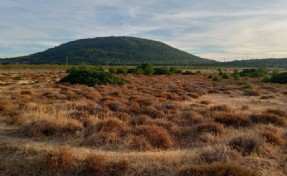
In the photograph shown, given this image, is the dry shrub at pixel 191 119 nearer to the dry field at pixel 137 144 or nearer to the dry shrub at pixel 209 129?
the dry field at pixel 137 144

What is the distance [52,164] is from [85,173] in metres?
0.86

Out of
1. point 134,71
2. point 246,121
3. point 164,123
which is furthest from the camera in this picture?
point 134,71

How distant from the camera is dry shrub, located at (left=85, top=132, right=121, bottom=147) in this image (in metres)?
11.6

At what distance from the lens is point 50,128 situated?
12.8m

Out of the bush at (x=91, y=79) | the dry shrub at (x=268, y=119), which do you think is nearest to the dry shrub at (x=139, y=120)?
the dry shrub at (x=268, y=119)

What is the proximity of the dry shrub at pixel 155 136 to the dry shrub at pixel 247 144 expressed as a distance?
89.5 inches

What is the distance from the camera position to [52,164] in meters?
9.02

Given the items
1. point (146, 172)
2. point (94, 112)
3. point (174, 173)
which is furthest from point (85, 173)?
point (94, 112)

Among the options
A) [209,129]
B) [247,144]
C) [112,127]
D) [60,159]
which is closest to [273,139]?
[247,144]

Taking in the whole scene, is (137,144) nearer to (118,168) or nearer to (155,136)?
(155,136)

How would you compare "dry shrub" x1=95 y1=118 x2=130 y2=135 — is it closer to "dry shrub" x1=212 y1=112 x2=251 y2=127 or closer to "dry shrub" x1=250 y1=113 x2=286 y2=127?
"dry shrub" x1=212 y1=112 x2=251 y2=127

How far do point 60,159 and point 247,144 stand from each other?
5.17 meters

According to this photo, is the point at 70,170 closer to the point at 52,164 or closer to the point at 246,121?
the point at 52,164

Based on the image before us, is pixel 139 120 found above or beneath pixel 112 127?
beneath
